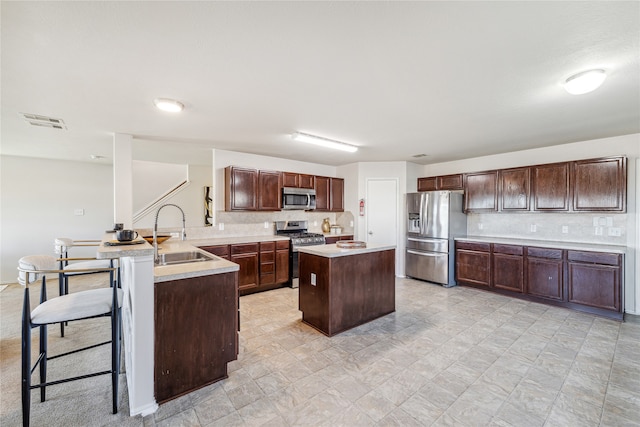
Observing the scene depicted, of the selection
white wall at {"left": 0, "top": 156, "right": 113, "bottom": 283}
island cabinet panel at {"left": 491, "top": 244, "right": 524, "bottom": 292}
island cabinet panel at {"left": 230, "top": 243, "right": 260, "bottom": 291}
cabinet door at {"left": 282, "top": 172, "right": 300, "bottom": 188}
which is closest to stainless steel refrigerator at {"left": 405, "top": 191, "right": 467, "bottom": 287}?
island cabinet panel at {"left": 491, "top": 244, "right": 524, "bottom": 292}

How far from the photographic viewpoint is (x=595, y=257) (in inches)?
136

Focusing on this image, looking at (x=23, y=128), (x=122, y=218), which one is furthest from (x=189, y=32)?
(x=23, y=128)

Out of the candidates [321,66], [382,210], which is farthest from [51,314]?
[382,210]

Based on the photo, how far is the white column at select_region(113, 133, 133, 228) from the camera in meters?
3.56

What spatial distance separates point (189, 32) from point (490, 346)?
360cm

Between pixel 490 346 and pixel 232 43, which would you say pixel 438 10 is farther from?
pixel 490 346

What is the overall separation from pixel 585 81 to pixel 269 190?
13.4 feet

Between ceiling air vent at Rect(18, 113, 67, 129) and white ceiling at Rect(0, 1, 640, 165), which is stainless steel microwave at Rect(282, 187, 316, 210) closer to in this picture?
white ceiling at Rect(0, 1, 640, 165)

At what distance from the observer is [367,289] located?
3.23 m

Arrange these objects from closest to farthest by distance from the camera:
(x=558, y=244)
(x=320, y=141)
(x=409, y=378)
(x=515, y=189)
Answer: (x=409, y=378), (x=320, y=141), (x=558, y=244), (x=515, y=189)

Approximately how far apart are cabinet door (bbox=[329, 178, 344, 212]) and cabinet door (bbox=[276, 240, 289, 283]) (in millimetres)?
1556

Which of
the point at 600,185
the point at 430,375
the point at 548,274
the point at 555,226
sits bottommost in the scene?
the point at 430,375

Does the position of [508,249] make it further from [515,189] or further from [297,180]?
[297,180]

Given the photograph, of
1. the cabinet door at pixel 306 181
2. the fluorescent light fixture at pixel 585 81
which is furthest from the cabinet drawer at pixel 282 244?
the fluorescent light fixture at pixel 585 81
